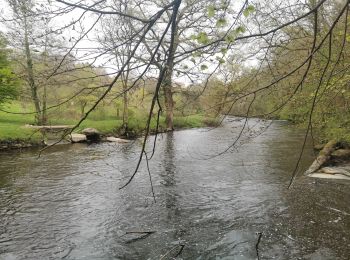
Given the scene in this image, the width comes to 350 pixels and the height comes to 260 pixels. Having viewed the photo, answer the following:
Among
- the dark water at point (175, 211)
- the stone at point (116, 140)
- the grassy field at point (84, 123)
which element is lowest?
the dark water at point (175, 211)

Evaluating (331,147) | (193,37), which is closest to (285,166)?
(331,147)

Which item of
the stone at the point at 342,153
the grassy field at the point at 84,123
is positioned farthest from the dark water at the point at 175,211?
the grassy field at the point at 84,123

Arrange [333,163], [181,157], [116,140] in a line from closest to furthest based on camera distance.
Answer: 1. [333,163]
2. [181,157]
3. [116,140]

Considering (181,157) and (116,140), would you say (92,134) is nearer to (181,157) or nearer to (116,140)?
(116,140)

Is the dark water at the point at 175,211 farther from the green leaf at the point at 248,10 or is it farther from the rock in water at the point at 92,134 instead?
the rock in water at the point at 92,134

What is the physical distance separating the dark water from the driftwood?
63cm

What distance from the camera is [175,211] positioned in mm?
9008

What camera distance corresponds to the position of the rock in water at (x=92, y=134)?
2416 centimetres

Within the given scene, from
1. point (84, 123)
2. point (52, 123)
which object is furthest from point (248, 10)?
point (84, 123)

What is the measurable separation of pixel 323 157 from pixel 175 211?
797 cm

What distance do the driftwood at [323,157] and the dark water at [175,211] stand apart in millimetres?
626

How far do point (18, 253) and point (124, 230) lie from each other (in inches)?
85.4

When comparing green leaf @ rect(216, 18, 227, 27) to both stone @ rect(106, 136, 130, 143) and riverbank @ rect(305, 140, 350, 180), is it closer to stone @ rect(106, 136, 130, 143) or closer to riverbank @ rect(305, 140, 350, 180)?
riverbank @ rect(305, 140, 350, 180)

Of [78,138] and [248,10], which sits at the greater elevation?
[248,10]
